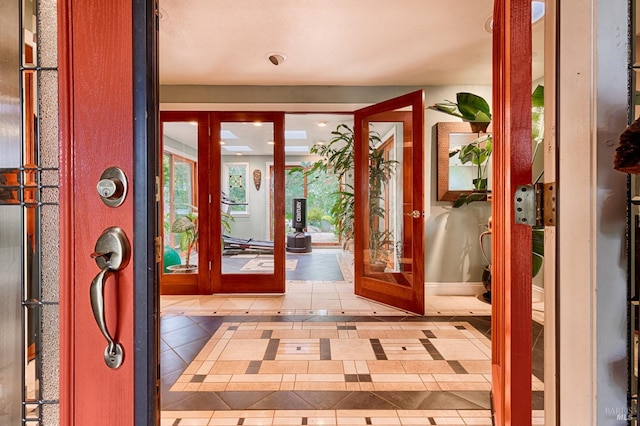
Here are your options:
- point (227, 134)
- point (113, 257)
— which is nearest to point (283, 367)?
point (113, 257)

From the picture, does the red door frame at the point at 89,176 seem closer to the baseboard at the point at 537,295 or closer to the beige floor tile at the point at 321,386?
the beige floor tile at the point at 321,386

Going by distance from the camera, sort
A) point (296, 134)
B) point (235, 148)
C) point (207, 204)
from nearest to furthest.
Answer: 1. point (207, 204)
2. point (235, 148)
3. point (296, 134)

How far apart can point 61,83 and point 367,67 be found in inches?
118

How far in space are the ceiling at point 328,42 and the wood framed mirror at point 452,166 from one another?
0.54 m

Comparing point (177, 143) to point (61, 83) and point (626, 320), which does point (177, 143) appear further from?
point (626, 320)

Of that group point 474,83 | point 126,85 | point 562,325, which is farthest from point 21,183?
point 474,83

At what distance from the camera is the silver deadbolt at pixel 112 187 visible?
2.17 ft

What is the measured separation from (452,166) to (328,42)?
200 cm

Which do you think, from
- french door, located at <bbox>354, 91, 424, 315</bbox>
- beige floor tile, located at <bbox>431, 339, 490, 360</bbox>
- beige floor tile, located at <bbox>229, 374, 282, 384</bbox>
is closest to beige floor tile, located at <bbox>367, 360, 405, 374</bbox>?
beige floor tile, located at <bbox>431, 339, 490, 360</bbox>

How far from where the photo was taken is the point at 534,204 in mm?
704

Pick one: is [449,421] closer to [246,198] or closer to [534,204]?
[534,204]

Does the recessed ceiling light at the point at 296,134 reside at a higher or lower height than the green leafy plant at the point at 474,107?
higher

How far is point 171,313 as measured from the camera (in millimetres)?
3199

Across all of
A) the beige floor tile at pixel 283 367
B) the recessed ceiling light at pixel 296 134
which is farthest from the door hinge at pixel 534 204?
the recessed ceiling light at pixel 296 134
